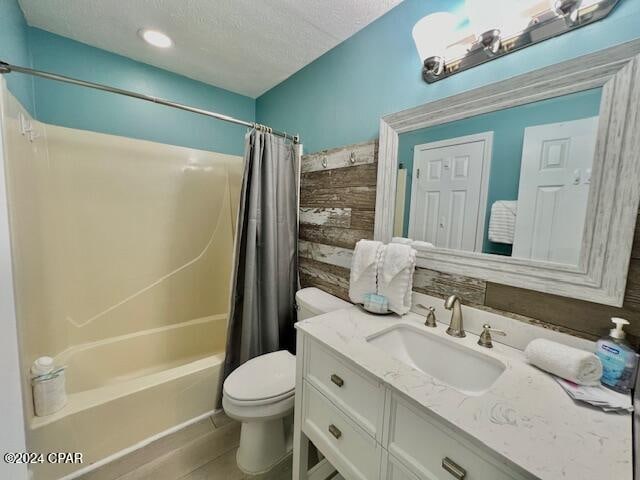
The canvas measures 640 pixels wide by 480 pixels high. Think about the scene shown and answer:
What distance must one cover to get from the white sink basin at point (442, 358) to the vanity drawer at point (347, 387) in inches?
A: 7.0

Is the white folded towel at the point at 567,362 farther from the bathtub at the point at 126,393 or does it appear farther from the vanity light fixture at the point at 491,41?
the bathtub at the point at 126,393

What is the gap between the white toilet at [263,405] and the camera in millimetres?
1206

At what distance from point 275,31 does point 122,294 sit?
2.00 meters

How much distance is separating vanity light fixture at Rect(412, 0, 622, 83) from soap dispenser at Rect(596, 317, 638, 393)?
92 centimetres

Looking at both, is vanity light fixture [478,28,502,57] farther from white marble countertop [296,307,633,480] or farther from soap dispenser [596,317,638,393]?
white marble countertop [296,307,633,480]

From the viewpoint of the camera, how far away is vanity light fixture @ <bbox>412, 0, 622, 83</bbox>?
808mm

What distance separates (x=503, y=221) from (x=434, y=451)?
0.77 meters

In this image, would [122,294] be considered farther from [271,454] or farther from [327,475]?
[327,475]

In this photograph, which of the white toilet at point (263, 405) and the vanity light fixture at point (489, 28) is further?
the white toilet at point (263, 405)

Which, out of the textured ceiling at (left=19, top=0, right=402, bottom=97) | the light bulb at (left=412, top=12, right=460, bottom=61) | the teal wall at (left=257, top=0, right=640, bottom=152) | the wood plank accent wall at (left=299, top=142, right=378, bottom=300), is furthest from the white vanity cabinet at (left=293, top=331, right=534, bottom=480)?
the textured ceiling at (left=19, top=0, right=402, bottom=97)

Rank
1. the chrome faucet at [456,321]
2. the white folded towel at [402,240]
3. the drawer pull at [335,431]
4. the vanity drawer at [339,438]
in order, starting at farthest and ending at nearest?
the white folded towel at [402,240]
the chrome faucet at [456,321]
the drawer pull at [335,431]
the vanity drawer at [339,438]

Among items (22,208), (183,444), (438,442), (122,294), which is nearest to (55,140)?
(22,208)

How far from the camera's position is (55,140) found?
1.58m

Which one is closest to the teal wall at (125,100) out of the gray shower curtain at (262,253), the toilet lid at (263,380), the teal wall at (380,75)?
the teal wall at (380,75)
